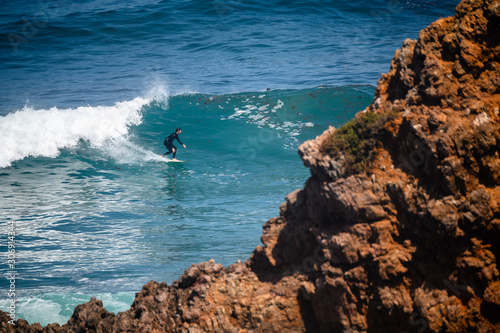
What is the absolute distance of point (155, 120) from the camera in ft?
78.8

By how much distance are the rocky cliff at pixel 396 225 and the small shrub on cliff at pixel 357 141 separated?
15 millimetres

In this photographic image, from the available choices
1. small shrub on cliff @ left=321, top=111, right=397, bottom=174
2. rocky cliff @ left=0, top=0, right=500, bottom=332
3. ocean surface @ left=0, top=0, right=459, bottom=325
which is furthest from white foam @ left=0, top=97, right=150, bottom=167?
small shrub on cliff @ left=321, top=111, right=397, bottom=174

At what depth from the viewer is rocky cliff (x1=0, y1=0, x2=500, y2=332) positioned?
5258 millimetres

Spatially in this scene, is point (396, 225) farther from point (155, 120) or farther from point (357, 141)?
point (155, 120)

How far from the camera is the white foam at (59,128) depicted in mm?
20875

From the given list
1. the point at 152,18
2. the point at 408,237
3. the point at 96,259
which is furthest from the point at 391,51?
the point at 408,237

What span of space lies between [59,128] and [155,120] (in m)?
4.75

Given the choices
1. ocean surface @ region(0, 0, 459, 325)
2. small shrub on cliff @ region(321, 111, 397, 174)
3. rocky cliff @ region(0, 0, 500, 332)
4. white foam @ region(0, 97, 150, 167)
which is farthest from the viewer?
white foam @ region(0, 97, 150, 167)

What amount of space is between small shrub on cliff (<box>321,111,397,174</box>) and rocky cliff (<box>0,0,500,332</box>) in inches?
0.6

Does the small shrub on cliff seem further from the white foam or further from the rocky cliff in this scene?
the white foam

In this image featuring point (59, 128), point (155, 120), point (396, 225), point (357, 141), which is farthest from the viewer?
point (155, 120)

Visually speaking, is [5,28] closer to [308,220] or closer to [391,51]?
[391,51]

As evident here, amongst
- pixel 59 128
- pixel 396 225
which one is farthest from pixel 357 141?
pixel 59 128

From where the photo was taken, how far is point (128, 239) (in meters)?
12.1
